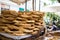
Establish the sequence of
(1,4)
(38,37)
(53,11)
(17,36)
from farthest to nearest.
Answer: (53,11) < (1,4) < (38,37) < (17,36)

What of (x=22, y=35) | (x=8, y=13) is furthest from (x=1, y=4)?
(x=22, y=35)

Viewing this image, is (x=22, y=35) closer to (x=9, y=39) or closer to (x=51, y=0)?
(x=9, y=39)

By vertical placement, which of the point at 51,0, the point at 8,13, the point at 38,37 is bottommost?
the point at 38,37

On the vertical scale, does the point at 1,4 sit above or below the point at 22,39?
above

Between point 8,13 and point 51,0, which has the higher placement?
point 51,0

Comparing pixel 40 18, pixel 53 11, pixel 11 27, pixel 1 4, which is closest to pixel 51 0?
pixel 53 11

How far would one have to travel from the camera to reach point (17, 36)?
0.54 meters

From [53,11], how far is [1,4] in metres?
1.44

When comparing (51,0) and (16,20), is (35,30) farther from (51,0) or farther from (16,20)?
(51,0)

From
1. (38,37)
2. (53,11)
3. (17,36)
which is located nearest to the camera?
(17,36)

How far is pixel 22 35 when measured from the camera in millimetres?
550

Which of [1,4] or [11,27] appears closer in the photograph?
[11,27]

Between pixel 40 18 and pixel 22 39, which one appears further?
pixel 40 18

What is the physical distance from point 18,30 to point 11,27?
0.04m
